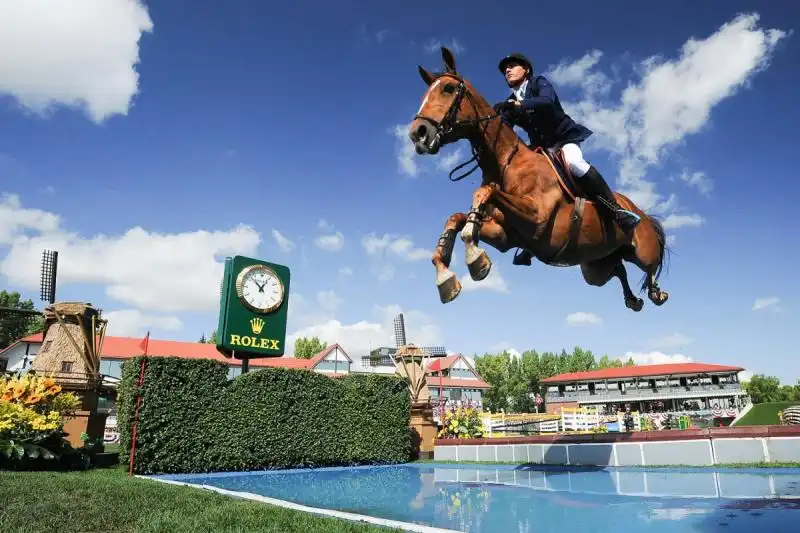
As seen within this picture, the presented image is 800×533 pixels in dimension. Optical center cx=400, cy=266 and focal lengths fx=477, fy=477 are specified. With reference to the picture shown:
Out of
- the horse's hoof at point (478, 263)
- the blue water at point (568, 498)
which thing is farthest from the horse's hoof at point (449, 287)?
the blue water at point (568, 498)

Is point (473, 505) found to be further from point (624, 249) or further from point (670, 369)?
point (670, 369)

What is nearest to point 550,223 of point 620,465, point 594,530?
point 594,530

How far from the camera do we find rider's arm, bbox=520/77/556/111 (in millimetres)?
4738

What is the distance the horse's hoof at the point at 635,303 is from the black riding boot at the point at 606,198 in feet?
4.97

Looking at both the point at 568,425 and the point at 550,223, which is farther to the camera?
the point at 568,425

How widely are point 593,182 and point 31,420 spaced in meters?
13.9

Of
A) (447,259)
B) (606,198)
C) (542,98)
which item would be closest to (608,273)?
(606,198)

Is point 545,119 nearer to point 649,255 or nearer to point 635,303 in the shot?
point 649,255

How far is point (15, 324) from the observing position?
65000mm

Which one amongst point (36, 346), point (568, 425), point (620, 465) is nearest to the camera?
point (620, 465)

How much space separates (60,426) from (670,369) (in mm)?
60404

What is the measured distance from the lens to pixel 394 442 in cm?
1731

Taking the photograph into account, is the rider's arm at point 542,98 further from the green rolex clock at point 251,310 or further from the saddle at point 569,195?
the green rolex clock at point 251,310

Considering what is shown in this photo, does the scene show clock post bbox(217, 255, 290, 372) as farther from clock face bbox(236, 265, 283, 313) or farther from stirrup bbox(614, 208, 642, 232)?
stirrup bbox(614, 208, 642, 232)
